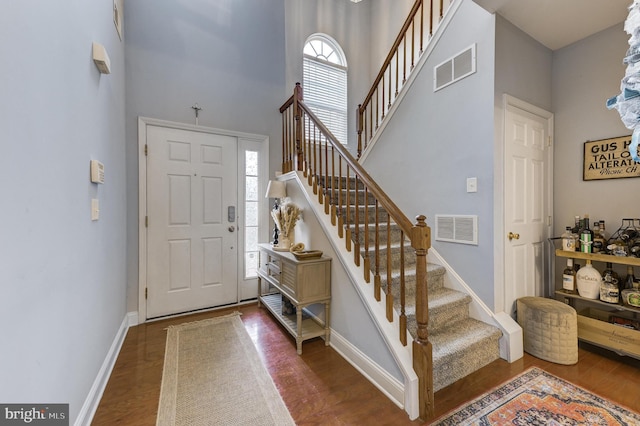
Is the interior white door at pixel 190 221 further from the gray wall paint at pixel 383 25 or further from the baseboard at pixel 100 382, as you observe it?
the gray wall paint at pixel 383 25

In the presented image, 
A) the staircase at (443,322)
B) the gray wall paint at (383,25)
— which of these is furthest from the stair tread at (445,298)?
the gray wall paint at (383,25)

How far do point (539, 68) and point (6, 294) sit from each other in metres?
4.00

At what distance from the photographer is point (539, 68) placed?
2.61 meters

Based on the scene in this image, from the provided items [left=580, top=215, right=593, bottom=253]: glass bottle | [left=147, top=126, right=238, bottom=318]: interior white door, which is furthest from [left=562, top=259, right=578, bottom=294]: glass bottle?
[left=147, top=126, right=238, bottom=318]: interior white door

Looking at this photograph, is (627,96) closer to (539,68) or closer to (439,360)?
(439,360)

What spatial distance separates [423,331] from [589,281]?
6.00 feet

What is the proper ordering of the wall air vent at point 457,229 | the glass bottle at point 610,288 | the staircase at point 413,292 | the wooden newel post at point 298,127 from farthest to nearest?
the wooden newel post at point 298,127, the wall air vent at point 457,229, the glass bottle at point 610,288, the staircase at point 413,292

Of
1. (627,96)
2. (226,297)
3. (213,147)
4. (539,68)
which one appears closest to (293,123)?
(213,147)

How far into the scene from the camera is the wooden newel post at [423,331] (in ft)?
5.20

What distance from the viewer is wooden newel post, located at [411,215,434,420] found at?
1.58 meters

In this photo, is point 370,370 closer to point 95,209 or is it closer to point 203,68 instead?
point 95,209

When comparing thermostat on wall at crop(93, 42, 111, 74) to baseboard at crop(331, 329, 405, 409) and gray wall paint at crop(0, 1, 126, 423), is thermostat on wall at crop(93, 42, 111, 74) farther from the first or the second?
baseboard at crop(331, 329, 405, 409)

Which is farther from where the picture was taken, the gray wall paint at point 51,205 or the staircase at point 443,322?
the staircase at point 443,322

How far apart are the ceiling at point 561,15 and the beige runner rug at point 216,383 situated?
3363mm
